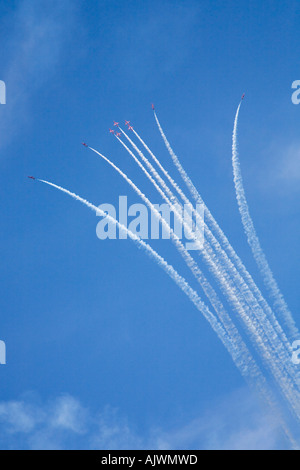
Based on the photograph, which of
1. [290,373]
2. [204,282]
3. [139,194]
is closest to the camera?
[290,373]

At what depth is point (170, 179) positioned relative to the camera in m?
52.4

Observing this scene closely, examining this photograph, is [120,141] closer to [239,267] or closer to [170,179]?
[170,179]

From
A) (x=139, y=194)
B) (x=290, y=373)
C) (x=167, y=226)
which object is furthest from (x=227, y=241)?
(x=290, y=373)

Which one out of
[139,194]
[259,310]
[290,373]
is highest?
[139,194]

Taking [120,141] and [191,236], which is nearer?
[191,236]

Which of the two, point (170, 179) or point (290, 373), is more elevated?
point (170, 179)

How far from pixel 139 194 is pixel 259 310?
18.2 m
